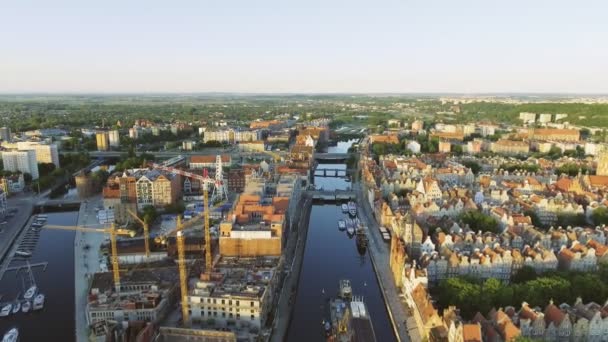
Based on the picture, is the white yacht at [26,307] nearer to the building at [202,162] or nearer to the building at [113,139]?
the building at [202,162]

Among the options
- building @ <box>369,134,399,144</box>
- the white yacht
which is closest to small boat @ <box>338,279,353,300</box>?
the white yacht

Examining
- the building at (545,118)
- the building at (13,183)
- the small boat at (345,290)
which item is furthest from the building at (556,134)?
the building at (13,183)

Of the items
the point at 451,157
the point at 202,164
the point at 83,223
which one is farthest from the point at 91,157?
the point at 451,157

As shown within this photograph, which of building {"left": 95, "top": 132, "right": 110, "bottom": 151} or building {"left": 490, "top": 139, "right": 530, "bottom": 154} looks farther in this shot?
building {"left": 95, "top": 132, "right": 110, "bottom": 151}

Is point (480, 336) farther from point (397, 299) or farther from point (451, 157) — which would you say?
point (451, 157)

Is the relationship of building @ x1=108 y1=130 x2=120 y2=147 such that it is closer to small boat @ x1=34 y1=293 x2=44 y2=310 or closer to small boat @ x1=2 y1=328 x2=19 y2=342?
small boat @ x1=34 y1=293 x2=44 y2=310
